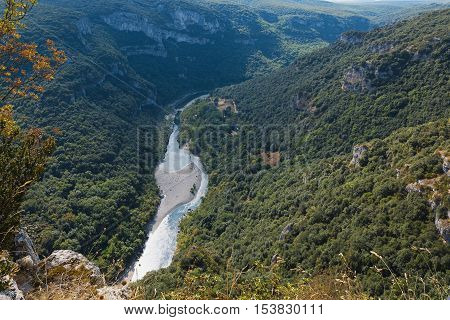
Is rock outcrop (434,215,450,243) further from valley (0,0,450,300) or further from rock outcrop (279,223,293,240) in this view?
rock outcrop (279,223,293,240)

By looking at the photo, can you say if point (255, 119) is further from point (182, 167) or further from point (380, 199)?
point (380, 199)

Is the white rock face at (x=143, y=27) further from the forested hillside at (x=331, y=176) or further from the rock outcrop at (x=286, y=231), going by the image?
the rock outcrop at (x=286, y=231)

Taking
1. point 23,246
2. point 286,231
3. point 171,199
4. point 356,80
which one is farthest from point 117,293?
point 356,80

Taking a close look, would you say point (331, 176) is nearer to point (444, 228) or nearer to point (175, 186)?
point (444, 228)

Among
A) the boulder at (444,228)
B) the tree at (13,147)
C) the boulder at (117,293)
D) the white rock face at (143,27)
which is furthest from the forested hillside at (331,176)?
the white rock face at (143,27)

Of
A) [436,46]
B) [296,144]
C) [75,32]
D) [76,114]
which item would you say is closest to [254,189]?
[296,144]

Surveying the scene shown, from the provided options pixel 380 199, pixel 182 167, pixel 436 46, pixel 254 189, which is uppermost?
pixel 436 46
